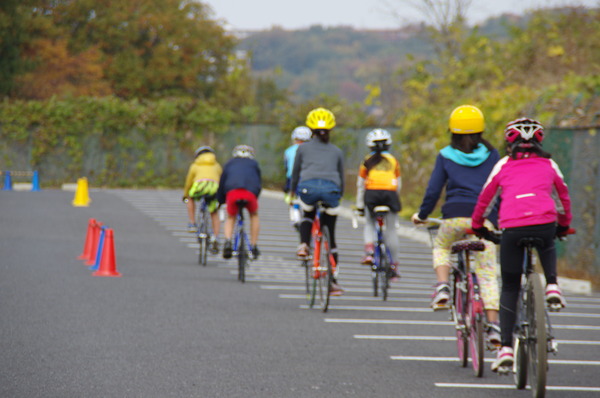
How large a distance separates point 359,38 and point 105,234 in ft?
385

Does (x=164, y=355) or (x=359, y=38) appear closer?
(x=164, y=355)

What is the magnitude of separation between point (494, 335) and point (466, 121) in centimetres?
165

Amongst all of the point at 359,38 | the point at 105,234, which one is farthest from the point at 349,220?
the point at 359,38

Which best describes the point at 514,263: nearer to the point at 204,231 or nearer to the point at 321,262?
the point at 321,262

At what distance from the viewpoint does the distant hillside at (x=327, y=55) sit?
109812 mm

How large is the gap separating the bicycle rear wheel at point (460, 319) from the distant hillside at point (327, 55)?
9513 cm

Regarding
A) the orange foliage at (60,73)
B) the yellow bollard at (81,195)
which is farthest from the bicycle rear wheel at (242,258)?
the orange foliage at (60,73)

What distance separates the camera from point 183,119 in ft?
120

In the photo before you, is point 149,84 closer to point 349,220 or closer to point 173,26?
point 173,26

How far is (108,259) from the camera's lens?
1327cm

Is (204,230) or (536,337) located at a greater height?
(536,337)

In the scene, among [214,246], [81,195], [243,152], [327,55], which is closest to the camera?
[243,152]

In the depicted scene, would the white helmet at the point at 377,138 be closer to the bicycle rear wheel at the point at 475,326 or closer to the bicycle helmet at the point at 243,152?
the bicycle helmet at the point at 243,152

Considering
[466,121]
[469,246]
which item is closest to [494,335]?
[469,246]
